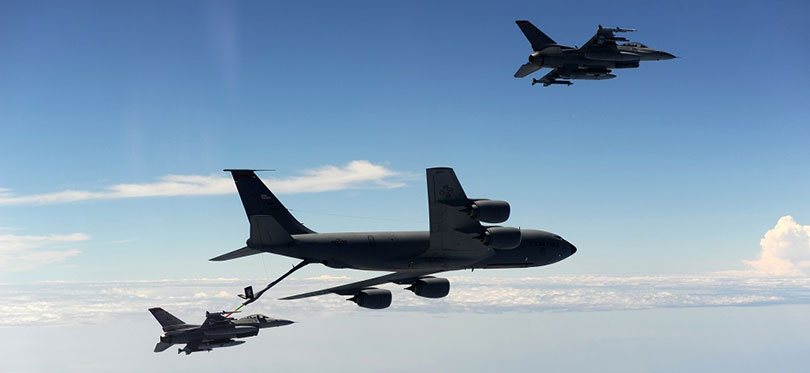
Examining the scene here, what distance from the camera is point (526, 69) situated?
5400 centimetres

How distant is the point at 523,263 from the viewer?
2239 inches

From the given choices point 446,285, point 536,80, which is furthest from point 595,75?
point 446,285

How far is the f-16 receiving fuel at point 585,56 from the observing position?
52188 millimetres

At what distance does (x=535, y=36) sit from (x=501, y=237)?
14.8 m

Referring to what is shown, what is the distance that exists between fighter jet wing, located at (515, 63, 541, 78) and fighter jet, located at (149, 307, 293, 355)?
996 inches

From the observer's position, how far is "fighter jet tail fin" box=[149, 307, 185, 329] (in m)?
56.3

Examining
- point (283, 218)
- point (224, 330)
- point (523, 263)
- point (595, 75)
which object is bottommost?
point (224, 330)

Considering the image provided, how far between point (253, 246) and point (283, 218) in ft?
21.0

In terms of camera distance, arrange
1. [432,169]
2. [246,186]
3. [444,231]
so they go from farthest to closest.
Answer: [246,186]
[444,231]
[432,169]

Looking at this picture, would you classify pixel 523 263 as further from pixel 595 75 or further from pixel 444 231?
pixel 595 75

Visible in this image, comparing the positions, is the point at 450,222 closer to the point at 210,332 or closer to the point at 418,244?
the point at 418,244

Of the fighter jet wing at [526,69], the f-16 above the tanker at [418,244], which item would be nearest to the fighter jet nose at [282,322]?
the f-16 above the tanker at [418,244]

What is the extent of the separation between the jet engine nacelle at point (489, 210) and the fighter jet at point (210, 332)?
17853 millimetres

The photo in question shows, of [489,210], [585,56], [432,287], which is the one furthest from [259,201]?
[585,56]
